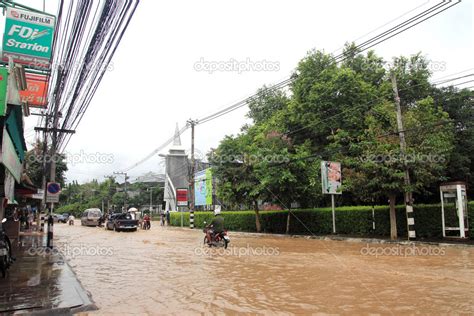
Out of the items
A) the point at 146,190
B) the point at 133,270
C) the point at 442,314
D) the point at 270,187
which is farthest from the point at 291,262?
the point at 146,190

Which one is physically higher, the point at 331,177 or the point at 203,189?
the point at 203,189

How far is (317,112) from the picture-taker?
2922cm

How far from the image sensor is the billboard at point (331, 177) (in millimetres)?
23703

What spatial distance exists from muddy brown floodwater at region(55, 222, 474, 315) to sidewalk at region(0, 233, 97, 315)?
0.42m

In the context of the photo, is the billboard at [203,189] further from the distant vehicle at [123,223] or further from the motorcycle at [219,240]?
the motorcycle at [219,240]

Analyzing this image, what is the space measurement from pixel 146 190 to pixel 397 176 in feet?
225

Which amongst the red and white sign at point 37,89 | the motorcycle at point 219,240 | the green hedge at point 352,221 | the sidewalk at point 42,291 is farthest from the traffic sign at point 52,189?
the green hedge at point 352,221

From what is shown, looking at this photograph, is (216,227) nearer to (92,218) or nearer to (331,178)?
(331,178)

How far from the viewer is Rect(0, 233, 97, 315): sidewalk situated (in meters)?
6.70

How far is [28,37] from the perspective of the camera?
11.8m

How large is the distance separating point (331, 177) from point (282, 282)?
599 inches

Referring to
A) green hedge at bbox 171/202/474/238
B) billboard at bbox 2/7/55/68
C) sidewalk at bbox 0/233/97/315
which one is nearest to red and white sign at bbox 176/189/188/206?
green hedge at bbox 171/202/474/238

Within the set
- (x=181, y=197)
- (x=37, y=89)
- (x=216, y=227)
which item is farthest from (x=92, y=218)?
(x=216, y=227)

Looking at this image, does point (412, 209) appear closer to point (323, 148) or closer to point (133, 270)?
point (323, 148)
